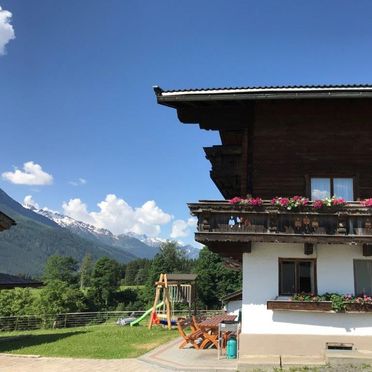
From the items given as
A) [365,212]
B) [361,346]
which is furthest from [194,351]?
[365,212]

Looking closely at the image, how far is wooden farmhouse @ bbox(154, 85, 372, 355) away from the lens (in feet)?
42.9

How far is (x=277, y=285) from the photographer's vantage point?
1359 centimetres

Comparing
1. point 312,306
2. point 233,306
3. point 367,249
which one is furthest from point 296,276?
point 233,306

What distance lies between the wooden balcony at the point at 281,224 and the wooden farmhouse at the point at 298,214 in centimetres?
3

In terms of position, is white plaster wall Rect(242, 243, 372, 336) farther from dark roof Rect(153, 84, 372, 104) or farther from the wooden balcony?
dark roof Rect(153, 84, 372, 104)

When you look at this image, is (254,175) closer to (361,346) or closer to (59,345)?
(361,346)

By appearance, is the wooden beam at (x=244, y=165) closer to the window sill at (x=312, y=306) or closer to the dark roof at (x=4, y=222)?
the window sill at (x=312, y=306)

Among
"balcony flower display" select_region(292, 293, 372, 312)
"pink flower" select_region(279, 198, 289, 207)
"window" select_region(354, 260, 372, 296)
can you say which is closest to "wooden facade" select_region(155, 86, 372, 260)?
"pink flower" select_region(279, 198, 289, 207)

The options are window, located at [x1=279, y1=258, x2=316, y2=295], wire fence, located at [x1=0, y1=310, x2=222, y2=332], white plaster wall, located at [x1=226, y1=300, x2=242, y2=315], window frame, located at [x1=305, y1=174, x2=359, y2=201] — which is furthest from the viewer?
wire fence, located at [x1=0, y1=310, x2=222, y2=332]

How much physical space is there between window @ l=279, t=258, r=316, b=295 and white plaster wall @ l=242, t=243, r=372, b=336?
179mm

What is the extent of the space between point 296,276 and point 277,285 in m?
0.62

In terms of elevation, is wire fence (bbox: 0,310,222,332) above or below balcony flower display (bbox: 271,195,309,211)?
below

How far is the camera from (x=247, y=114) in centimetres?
1547

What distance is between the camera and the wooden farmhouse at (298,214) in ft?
42.9
